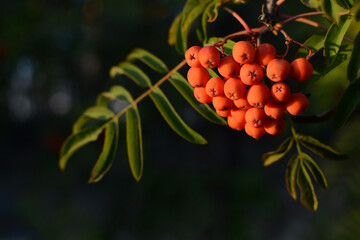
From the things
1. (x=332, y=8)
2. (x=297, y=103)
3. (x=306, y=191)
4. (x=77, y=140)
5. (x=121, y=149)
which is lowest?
(x=306, y=191)

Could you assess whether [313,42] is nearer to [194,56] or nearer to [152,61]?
[194,56]

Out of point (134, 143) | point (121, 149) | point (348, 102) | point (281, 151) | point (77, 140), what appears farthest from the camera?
point (121, 149)

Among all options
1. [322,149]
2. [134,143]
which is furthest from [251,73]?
[134,143]

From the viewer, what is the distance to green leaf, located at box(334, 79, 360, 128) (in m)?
0.74

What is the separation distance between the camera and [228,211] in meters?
4.25

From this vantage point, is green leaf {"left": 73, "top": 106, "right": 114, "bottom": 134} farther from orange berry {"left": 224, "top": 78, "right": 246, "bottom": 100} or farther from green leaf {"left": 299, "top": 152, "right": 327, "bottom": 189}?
green leaf {"left": 299, "top": 152, "right": 327, "bottom": 189}

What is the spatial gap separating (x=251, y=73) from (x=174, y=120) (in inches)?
13.2

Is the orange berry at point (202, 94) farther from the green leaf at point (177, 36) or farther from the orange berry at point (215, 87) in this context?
the green leaf at point (177, 36)

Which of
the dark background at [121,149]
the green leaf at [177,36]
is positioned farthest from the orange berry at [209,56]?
the dark background at [121,149]

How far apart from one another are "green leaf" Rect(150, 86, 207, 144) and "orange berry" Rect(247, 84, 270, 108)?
230 mm

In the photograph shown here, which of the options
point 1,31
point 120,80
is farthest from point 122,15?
point 1,31

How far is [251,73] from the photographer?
0.65 meters

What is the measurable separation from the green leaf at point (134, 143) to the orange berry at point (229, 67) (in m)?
0.37

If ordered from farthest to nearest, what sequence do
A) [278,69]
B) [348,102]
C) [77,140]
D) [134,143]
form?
1. [77,140]
2. [134,143]
3. [348,102]
4. [278,69]
